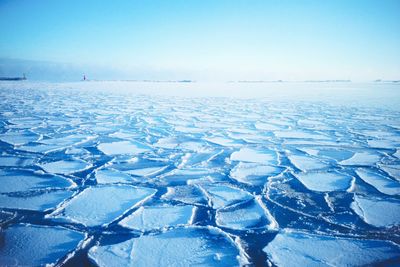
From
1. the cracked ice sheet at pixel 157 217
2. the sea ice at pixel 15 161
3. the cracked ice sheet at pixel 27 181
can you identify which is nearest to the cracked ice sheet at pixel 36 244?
the cracked ice sheet at pixel 157 217

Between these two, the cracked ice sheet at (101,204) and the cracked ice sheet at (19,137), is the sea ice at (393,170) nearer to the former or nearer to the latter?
the cracked ice sheet at (101,204)

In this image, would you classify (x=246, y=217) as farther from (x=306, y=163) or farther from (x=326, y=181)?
(x=306, y=163)

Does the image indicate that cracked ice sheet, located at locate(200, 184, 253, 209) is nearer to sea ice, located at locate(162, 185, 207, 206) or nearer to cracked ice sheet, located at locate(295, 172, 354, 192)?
sea ice, located at locate(162, 185, 207, 206)

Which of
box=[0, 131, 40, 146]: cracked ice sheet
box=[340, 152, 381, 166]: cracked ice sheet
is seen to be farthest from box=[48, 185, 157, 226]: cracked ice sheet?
box=[340, 152, 381, 166]: cracked ice sheet

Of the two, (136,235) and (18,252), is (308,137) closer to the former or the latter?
(136,235)

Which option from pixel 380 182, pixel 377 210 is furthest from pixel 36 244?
pixel 380 182
